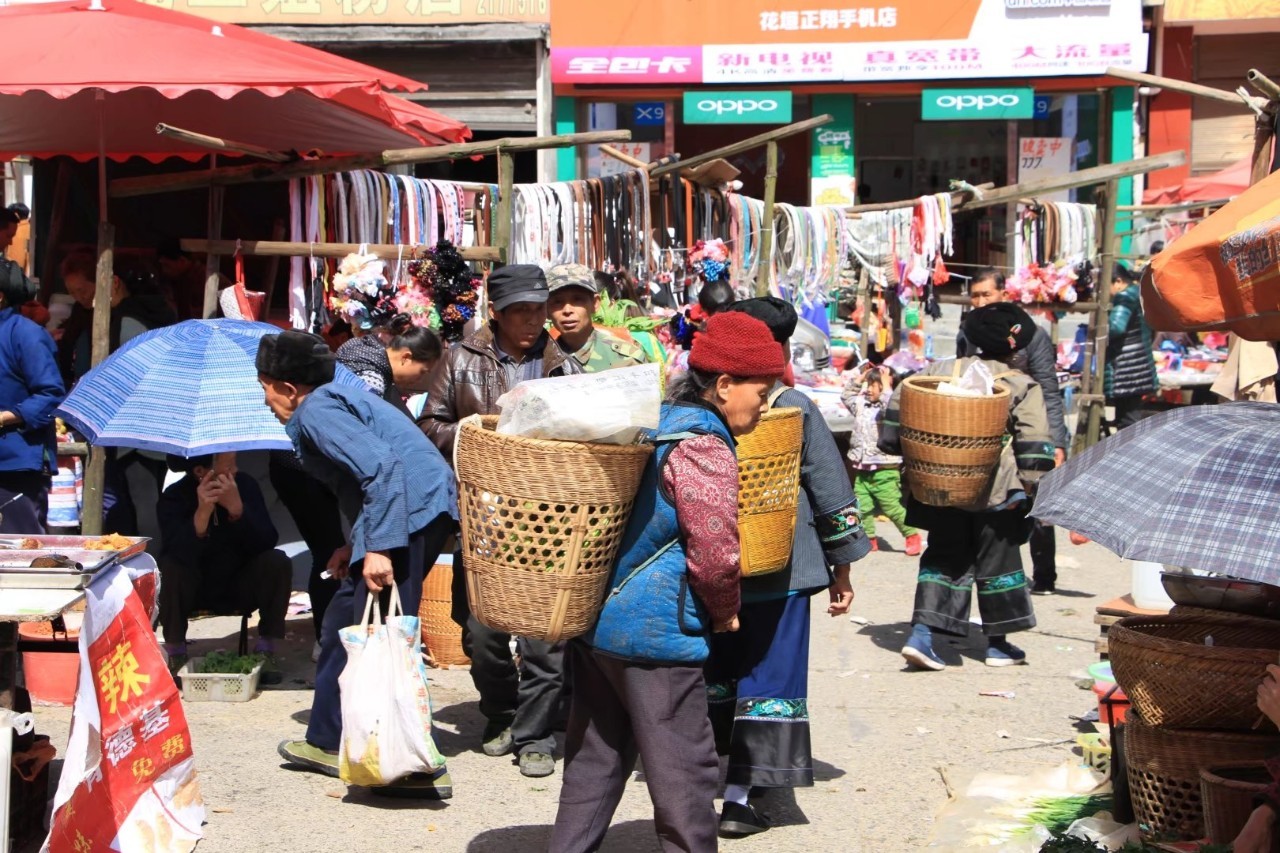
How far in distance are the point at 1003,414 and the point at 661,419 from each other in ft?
11.6

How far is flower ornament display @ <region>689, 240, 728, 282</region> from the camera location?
10000 mm

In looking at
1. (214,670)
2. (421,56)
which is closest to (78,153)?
(214,670)

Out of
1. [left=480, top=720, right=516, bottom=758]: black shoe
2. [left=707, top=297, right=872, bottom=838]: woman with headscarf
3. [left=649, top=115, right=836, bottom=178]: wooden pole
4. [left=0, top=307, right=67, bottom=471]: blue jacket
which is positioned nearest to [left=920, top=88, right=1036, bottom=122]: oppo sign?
[left=649, top=115, right=836, bottom=178]: wooden pole

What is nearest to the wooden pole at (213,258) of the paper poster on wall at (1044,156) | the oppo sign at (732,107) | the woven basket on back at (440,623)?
the woven basket on back at (440,623)

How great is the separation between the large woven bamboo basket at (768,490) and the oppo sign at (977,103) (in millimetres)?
15073

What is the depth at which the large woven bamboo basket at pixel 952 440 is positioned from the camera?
716 centimetres

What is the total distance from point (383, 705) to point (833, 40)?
15.7 m

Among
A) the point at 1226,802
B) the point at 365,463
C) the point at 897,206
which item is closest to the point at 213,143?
the point at 365,463

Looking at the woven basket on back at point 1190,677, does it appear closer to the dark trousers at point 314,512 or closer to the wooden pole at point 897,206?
the dark trousers at point 314,512

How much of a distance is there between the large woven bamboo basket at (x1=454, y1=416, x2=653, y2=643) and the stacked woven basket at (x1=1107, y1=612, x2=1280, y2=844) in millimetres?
1686

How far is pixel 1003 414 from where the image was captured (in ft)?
23.8

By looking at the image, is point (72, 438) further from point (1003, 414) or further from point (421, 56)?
point (421, 56)

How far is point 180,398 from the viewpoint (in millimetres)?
6355

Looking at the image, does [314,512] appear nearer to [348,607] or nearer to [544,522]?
[348,607]
